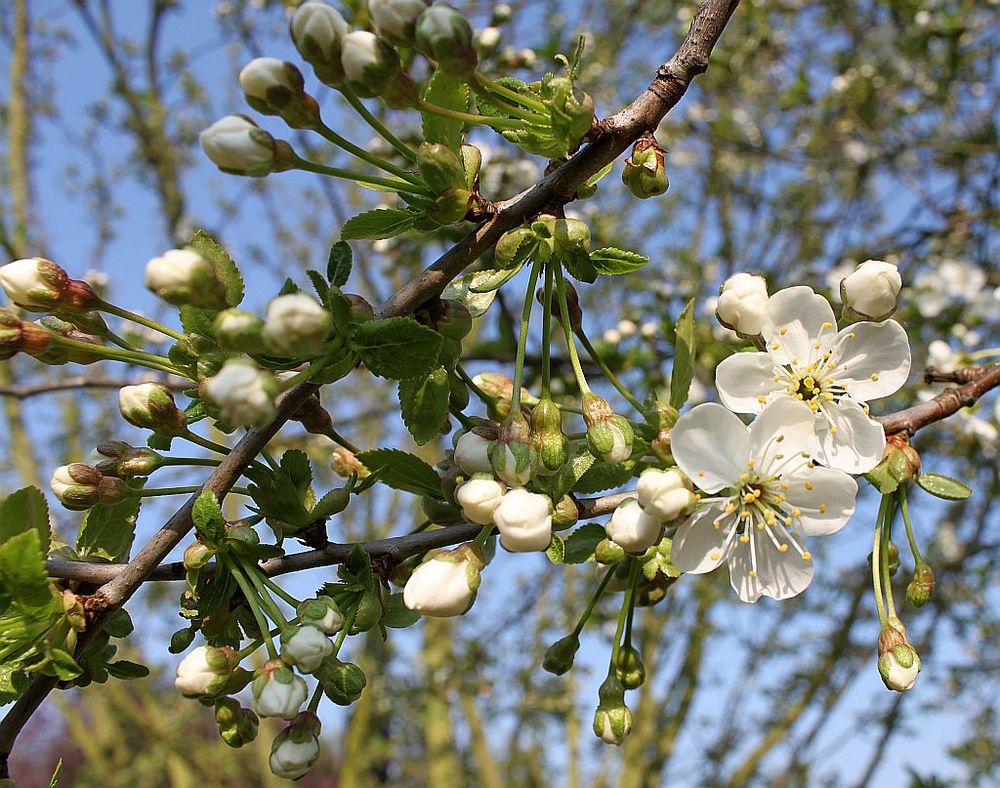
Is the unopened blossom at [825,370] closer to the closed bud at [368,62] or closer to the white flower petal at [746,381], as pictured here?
the white flower petal at [746,381]

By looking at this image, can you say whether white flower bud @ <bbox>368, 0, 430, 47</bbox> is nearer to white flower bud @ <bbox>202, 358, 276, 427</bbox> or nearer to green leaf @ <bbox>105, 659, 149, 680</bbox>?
white flower bud @ <bbox>202, 358, 276, 427</bbox>

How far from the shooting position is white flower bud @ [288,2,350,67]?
0.93 metres

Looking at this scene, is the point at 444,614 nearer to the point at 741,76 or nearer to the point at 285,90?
the point at 285,90

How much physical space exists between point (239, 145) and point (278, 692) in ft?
1.99

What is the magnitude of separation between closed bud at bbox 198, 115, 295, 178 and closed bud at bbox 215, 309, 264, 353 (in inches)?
8.4

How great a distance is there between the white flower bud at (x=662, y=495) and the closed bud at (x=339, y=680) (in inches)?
15.1

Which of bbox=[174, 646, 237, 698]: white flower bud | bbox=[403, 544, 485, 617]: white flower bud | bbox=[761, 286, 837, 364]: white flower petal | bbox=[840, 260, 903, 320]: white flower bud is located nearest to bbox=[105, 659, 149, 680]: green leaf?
bbox=[174, 646, 237, 698]: white flower bud

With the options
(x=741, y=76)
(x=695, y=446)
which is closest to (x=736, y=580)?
(x=695, y=446)

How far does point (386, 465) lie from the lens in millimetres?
1109

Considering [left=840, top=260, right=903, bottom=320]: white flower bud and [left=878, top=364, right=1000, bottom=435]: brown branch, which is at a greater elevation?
[left=840, top=260, right=903, bottom=320]: white flower bud

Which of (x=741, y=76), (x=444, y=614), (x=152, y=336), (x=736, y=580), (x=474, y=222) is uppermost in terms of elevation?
(x=741, y=76)

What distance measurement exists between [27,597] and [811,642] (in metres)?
5.53

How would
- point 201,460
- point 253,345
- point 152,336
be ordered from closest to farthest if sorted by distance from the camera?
point 253,345 < point 201,460 < point 152,336

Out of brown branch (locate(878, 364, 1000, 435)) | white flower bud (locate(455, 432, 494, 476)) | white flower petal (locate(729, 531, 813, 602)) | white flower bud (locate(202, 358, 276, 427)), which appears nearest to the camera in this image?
white flower bud (locate(202, 358, 276, 427))
